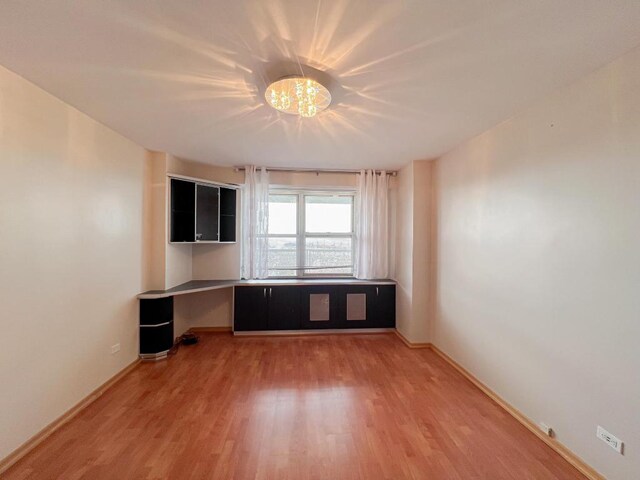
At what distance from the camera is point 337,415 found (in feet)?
7.20

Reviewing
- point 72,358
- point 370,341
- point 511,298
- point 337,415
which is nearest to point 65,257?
point 72,358

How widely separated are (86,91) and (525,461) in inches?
163

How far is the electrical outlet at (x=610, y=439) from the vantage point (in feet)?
4.92

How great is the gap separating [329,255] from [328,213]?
2.42 feet

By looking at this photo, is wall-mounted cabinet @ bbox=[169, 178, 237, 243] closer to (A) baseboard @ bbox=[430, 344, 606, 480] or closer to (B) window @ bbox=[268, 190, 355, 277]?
(B) window @ bbox=[268, 190, 355, 277]

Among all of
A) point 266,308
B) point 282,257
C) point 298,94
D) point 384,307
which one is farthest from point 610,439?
point 282,257

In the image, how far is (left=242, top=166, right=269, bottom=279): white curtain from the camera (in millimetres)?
4004

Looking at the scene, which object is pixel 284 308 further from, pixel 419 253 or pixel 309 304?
pixel 419 253

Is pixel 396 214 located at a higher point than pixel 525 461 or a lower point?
higher

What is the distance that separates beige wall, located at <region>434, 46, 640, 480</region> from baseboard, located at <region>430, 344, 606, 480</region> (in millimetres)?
50

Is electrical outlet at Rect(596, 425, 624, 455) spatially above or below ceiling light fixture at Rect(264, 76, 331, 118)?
below

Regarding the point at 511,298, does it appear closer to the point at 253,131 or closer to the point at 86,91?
the point at 253,131

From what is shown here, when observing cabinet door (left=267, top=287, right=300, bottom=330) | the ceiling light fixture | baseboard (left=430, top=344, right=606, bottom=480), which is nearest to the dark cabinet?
cabinet door (left=267, top=287, right=300, bottom=330)

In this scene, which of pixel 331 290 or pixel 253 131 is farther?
pixel 331 290
